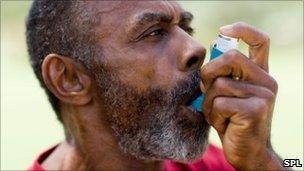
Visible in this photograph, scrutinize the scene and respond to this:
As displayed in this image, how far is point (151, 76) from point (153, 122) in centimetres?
19

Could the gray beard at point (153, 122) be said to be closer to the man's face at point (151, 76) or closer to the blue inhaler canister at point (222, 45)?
the man's face at point (151, 76)

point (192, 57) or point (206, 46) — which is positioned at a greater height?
point (192, 57)

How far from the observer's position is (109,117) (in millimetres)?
2990

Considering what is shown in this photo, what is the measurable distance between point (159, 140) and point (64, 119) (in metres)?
0.49

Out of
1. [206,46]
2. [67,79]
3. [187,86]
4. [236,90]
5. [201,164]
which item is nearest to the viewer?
[236,90]

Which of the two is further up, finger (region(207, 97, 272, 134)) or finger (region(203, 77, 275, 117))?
finger (region(203, 77, 275, 117))

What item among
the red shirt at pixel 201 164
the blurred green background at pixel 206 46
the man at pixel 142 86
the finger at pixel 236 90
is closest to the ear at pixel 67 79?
the man at pixel 142 86

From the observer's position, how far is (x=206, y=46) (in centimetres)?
1159

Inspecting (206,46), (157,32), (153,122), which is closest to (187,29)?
(157,32)

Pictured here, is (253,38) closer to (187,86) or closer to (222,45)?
(222,45)

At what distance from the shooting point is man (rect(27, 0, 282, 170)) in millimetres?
2549

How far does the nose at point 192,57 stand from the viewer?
9.02ft

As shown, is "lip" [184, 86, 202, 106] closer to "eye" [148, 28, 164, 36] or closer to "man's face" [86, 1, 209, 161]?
"man's face" [86, 1, 209, 161]

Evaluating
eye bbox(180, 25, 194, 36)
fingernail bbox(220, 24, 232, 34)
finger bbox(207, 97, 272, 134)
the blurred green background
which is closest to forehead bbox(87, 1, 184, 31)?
eye bbox(180, 25, 194, 36)
